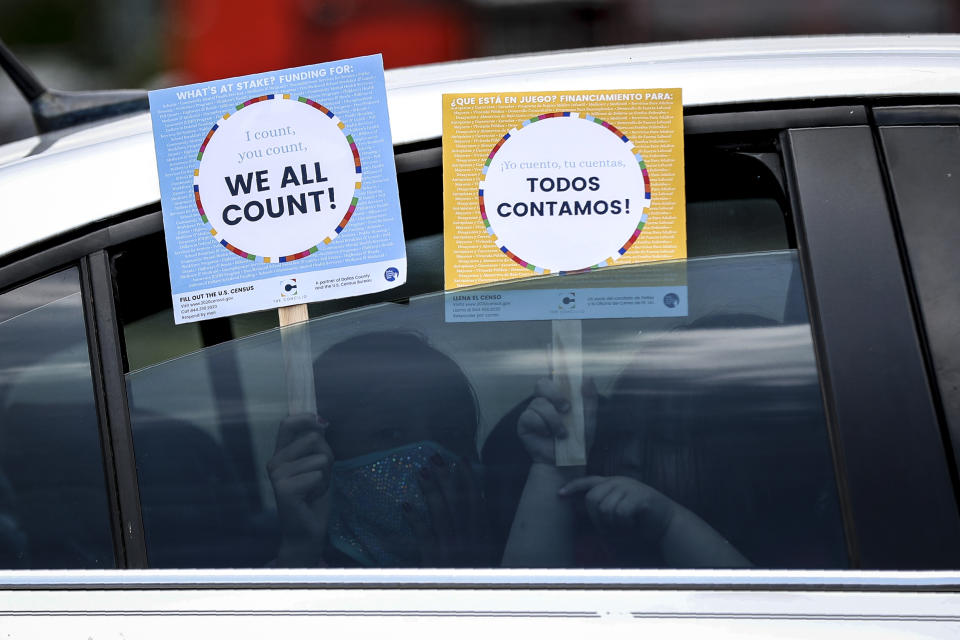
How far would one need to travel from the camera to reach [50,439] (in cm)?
125

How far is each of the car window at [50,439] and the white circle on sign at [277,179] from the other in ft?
0.68

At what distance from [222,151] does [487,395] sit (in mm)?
458

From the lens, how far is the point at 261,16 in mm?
5707

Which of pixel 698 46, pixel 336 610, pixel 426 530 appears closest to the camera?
pixel 336 610

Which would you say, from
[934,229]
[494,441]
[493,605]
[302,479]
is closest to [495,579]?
[493,605]

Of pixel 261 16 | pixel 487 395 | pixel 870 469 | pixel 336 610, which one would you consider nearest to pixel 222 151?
pixel 487 395

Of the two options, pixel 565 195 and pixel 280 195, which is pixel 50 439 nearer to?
pixel 280 195

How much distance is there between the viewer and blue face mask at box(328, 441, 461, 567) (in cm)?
122

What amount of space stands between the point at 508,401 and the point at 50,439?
58 centimetres

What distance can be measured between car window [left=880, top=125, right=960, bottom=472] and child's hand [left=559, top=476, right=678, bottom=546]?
0.34 metres

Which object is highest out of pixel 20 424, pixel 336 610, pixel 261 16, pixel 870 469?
pixel 261 16

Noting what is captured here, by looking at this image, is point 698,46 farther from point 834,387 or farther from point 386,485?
point 386,485

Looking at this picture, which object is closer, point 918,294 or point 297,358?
point 918,294

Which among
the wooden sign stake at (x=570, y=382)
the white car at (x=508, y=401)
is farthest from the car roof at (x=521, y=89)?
the wooden sign stake at (x=570, y=382)
